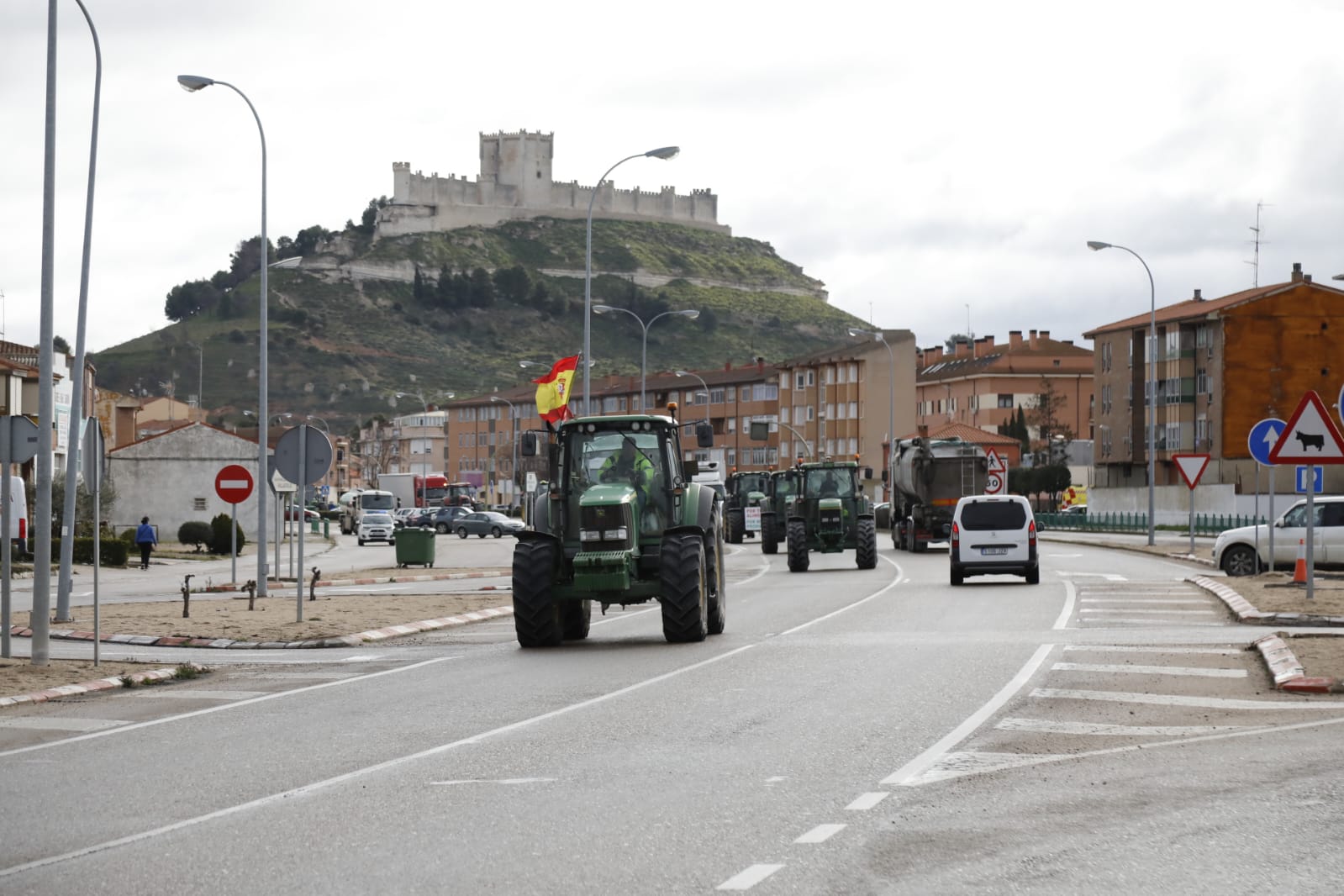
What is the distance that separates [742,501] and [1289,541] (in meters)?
37.8

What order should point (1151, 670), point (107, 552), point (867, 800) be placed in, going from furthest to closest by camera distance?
point (107, 552) < point (1151, 670) < point (867, 800)

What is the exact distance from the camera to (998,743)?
1182 centimetres

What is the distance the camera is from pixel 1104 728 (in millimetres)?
12734

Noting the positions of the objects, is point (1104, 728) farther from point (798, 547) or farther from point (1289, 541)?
point (798, 547)

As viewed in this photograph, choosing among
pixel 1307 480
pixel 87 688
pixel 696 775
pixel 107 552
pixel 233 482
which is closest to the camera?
pixel 696 775

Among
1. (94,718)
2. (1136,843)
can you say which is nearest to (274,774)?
(94,718)

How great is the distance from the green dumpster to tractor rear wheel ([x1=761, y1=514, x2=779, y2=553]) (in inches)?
398

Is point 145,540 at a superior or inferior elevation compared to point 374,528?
inferior

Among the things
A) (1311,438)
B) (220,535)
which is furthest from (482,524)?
(1311,438)

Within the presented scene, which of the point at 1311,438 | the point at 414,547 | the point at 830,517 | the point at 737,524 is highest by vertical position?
the point at 1311,438

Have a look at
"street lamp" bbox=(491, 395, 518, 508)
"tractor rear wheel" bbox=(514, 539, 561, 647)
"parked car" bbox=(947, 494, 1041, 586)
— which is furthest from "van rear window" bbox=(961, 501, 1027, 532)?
"street lamp" bbox=(491, 395, 518, 508)

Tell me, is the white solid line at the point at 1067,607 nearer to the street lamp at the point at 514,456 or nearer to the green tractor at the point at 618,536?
the green tractor at the point at 618,536

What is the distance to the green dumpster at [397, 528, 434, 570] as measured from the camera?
2030 inches

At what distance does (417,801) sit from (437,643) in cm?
1334
